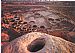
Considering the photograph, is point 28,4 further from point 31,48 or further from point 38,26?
point 31,48

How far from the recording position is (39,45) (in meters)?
2.00

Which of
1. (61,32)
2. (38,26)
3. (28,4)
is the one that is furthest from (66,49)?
(28,4)

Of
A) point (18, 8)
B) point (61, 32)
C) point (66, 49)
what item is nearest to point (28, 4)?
point (18, 8)

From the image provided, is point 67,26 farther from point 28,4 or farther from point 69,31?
point 28,4

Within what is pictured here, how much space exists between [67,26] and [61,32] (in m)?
0.08

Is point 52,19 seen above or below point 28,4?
below

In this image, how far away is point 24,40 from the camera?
2031 millimetres

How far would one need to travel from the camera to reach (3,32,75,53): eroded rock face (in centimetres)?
194

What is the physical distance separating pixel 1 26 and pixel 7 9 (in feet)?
0.58

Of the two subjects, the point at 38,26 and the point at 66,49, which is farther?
the point at 38,26

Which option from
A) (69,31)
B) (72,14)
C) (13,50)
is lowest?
(13,50)

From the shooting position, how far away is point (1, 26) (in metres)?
2.17

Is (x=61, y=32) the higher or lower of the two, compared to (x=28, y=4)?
lower

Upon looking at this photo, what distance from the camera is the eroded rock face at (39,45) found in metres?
1.94
